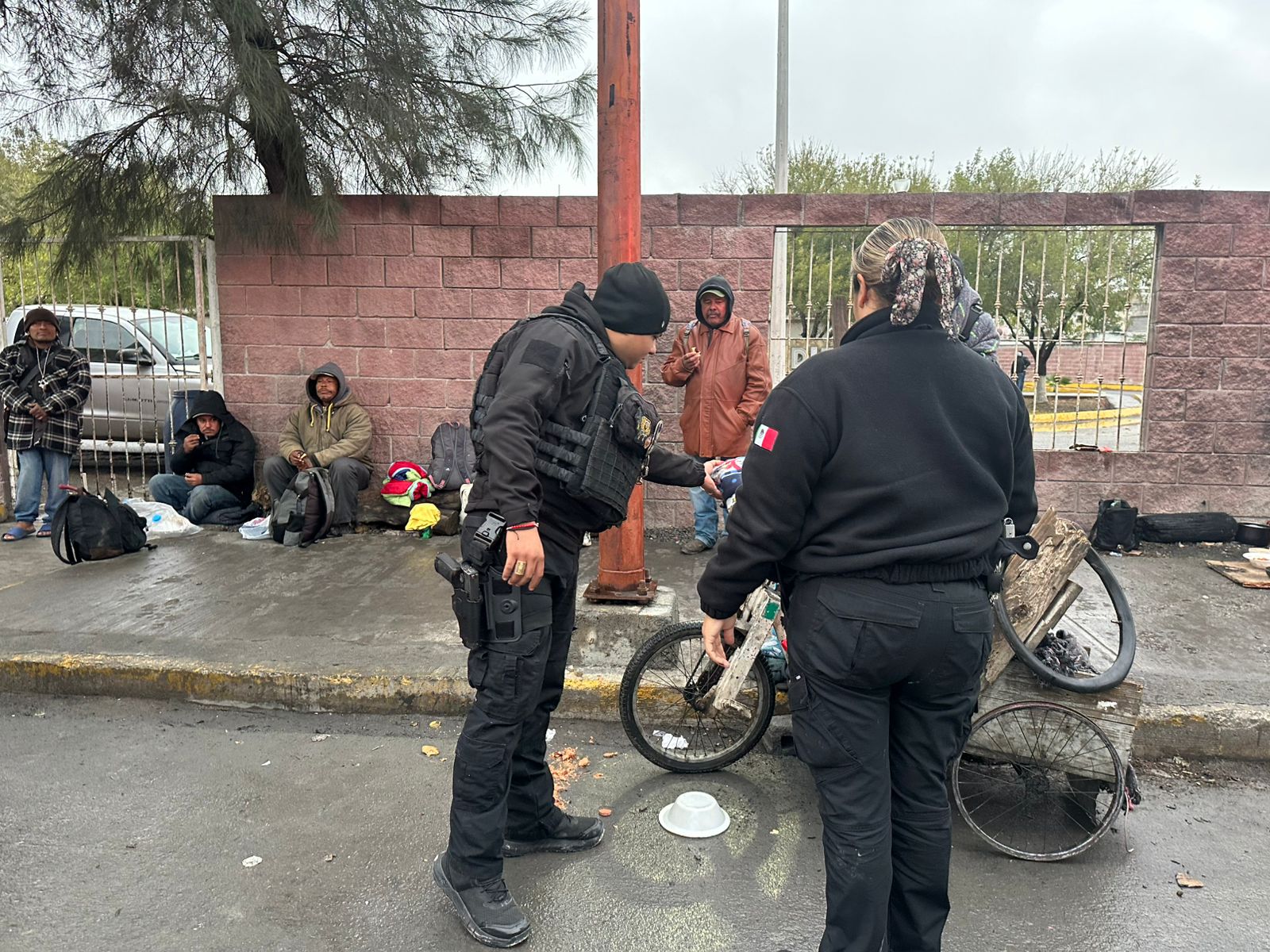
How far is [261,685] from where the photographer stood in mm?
4227

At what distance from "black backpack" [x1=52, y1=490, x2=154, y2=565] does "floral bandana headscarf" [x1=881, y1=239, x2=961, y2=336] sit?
237 inches

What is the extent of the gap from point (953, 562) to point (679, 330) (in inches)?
188

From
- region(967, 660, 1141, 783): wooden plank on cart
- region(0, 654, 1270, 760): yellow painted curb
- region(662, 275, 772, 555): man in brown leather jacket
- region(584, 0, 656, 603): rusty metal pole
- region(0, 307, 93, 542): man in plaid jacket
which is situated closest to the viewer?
region(967, 660, 1141, 783): wooden plank on cart

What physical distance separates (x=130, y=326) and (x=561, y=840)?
22.0ft

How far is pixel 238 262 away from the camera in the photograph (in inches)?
285

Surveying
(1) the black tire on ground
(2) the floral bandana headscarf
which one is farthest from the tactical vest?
(1) the black tire on ground

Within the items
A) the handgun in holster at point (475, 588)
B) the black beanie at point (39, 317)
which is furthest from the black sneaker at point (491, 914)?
the black beanie at point (39, 317)

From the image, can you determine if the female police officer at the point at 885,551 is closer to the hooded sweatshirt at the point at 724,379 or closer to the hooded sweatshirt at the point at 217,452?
the hooded sweatshirt at the point at 724,379

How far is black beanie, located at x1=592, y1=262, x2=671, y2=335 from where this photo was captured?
2.77m

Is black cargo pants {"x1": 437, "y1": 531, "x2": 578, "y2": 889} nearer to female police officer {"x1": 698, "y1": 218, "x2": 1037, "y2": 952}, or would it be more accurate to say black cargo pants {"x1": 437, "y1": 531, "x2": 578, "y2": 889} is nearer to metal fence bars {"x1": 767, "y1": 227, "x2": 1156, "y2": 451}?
female police officer {"x1": 698, "y1": 218, "x2": 1037, "y2": 952}

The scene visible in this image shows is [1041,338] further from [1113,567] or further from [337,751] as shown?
[337,751]

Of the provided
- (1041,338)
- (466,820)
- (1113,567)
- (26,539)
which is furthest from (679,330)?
(26,539)

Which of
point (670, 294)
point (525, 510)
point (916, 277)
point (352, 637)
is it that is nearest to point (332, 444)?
point (352, 637)

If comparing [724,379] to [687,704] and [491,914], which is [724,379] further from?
[491,914]
